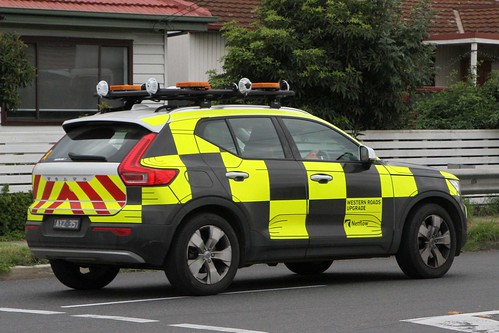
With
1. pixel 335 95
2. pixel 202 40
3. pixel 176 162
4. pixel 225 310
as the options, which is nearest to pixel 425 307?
pixel 225 310

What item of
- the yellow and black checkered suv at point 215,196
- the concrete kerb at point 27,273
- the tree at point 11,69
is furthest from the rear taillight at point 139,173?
the tree at point 11,69

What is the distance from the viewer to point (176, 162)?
10.3 m

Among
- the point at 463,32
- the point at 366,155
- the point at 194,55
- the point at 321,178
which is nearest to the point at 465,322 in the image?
the point at 321,178

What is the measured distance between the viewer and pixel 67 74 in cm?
2038

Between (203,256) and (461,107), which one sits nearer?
(203,256)

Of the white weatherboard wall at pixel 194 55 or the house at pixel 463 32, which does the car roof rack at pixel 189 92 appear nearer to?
the white weatherboard wall at pixel 194 55

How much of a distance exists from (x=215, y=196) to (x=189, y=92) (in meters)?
1.10

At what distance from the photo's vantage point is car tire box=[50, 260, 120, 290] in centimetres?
1112

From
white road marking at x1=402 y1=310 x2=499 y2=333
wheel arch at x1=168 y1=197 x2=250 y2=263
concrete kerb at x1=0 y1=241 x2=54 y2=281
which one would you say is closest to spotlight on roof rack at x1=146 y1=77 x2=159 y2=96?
wheel arch at x1=168 y1=197 x2=250 y2=263

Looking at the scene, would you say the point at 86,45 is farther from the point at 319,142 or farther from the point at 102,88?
the point at 319,142

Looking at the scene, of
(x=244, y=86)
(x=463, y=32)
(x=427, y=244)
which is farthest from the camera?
(x=463, y=32)

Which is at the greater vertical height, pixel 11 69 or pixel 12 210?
pixel 11 69

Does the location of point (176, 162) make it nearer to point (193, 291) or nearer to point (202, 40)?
point (193, 291)

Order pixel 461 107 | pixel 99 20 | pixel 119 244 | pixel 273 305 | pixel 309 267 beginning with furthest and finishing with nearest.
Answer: pixel 461 107 → pixel 99 20 → pixel 309 267 → pixel 119 244 → pixel 273 305
